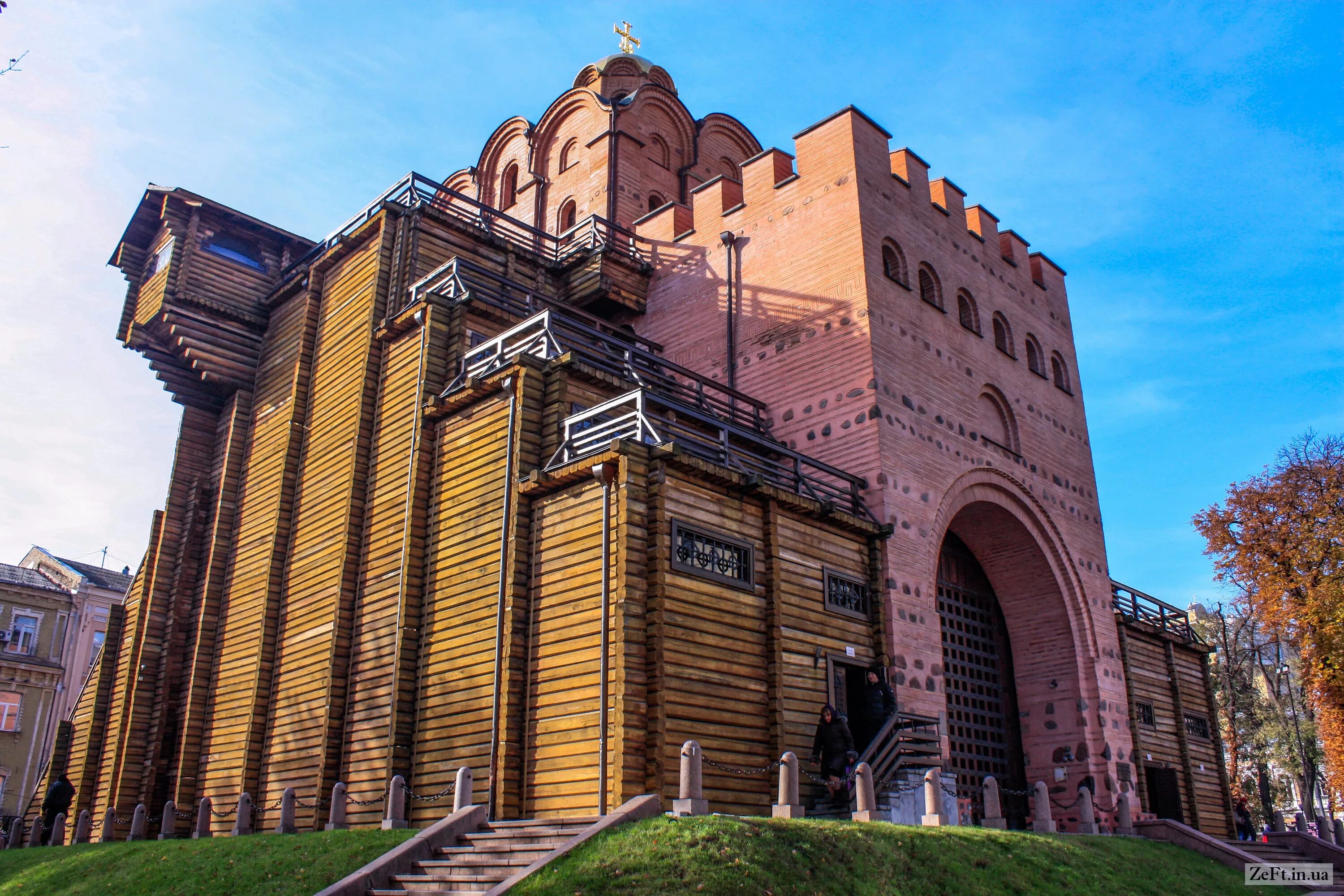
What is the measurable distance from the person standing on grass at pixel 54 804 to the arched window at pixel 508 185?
18243 mm

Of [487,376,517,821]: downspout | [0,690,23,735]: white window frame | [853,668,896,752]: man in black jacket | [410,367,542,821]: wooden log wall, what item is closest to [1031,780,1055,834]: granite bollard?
[853,668,896,752]: man in black jacket

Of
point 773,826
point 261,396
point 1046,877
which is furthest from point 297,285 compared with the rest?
point 1046,877

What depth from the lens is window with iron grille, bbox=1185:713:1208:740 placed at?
2389 cm

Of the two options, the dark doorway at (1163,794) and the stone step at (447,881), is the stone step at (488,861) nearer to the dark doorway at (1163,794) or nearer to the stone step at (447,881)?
the stone step at (447,881)

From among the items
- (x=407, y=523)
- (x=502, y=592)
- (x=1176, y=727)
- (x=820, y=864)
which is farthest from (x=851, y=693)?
(x=1176, y=727)

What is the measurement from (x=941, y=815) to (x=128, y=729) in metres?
16.2

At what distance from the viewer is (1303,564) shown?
24.8m

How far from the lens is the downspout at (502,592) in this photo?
13.4m

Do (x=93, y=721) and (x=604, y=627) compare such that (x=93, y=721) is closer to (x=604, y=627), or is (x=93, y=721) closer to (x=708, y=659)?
(x=604, y=627)

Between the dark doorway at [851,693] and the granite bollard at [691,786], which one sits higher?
the dark doorway at [851,693]

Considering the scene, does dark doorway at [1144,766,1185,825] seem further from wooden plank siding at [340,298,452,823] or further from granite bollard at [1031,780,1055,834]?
wooden plank siding at [340,298,452,823]

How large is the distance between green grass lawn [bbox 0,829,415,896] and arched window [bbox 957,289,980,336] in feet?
50.4

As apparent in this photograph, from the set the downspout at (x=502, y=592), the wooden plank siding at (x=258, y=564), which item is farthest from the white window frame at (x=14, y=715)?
the downspout at (x=502, y=592)

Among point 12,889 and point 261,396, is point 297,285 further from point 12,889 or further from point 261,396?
point 12,889
